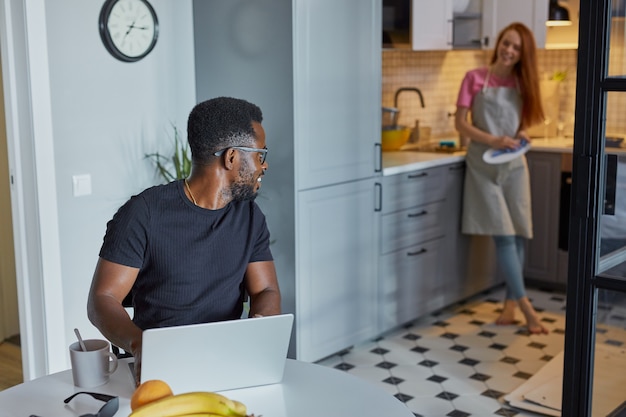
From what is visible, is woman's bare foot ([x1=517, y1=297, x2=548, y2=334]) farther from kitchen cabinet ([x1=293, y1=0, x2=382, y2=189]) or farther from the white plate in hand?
kitchen cabinet ([x1=293, y1=0, x2=382, y2=189])

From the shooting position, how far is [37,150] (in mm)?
3389

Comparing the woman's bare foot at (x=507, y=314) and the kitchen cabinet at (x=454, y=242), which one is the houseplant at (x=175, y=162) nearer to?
the kitchen cabinet at (x=454, y=242)

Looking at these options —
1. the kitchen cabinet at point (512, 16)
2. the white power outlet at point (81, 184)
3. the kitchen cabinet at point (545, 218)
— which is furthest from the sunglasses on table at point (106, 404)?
the kitchen cabinet at point (512, 16)

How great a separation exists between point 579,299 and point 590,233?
234mm

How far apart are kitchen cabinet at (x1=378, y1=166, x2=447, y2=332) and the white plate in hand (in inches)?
10.9

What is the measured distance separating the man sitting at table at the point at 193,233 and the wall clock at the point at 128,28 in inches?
59.6

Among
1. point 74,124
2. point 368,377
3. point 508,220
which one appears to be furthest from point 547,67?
point 74,124

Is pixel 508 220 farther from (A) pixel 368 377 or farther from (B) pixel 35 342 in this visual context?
(B) pixel 35 342

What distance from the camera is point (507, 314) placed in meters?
4.70

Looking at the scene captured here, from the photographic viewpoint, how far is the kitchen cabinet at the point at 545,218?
513 cm

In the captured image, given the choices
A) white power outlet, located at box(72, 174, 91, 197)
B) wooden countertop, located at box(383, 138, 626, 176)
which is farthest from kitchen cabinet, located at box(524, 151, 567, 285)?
white power outlet, located at box(72, 174, 91, 197)

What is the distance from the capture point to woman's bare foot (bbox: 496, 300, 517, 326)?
4684 millimetres

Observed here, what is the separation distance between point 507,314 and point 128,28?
2.50m

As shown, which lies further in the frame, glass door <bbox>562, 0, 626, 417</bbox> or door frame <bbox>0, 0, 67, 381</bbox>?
door frame <bbox>0, 0, 67, 381</bbox>
